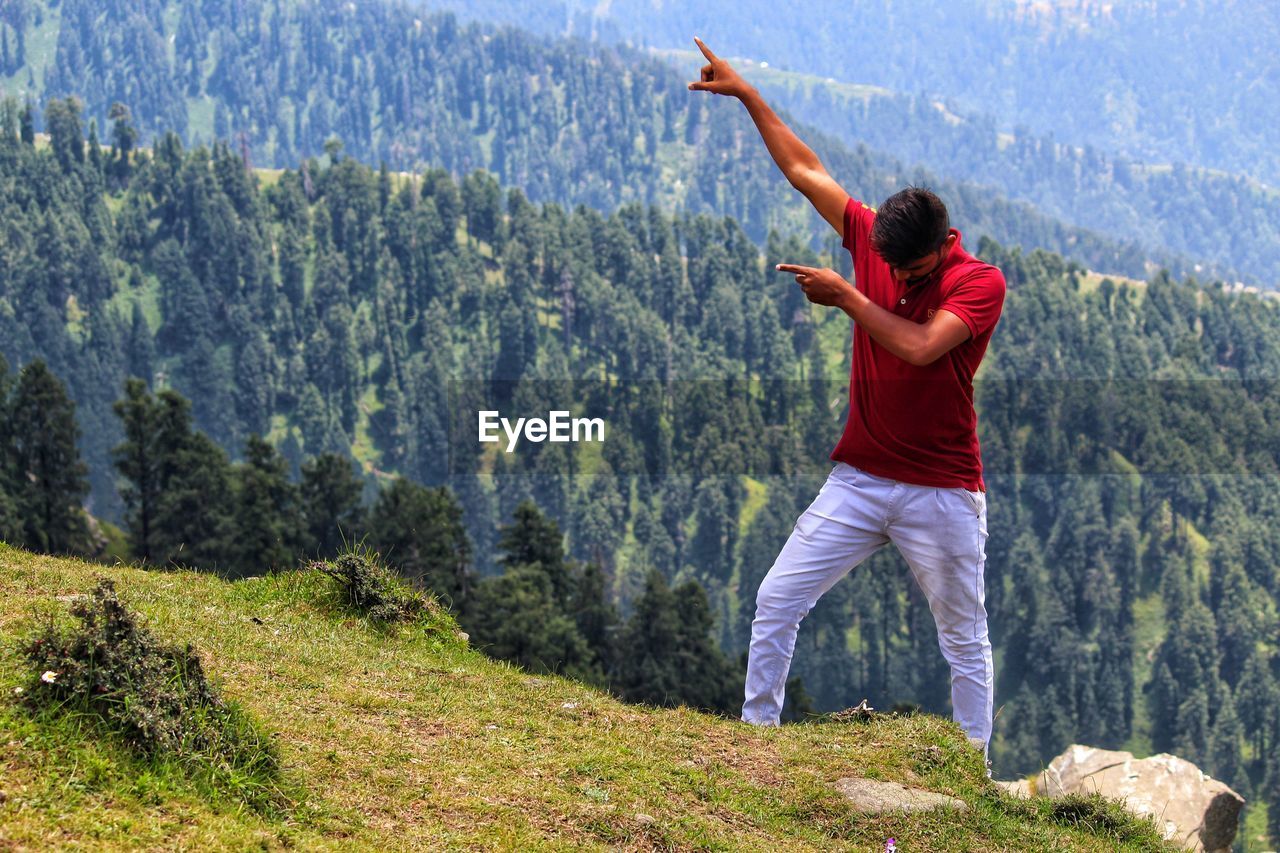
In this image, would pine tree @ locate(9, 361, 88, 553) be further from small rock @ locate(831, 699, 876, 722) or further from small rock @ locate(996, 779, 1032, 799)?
small rock @ locate(831, 699, 876, 722)

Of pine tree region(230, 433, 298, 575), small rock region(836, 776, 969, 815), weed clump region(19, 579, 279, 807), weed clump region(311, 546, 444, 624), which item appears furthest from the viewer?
pine tree region(230, 433, 298, 575)

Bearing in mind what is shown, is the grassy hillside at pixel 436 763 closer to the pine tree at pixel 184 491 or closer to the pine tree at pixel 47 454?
the pine tree at pixel 184 491

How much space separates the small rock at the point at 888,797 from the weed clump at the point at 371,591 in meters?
4.36

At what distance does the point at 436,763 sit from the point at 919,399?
4155 mm

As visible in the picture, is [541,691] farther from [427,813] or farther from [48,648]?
[48,648]

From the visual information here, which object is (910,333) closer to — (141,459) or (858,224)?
(858,224)

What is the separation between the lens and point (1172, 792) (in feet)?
45.4

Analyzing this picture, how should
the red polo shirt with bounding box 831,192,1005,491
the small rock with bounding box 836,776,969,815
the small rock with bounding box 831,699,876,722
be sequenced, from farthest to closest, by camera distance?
the small rock with bounding box 831,699,876,722
the red polo shirt with bounding box 831,192,1005,491
the small rock with bounding box 836,776,969,815

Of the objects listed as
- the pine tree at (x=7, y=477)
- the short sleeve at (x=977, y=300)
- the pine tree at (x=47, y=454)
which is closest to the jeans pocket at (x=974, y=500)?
the short sleeve at (x=977, y=300)

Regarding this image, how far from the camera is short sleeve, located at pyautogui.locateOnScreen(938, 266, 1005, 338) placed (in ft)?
→ 30.3

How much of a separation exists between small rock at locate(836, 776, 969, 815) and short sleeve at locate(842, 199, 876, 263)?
379 centimetres

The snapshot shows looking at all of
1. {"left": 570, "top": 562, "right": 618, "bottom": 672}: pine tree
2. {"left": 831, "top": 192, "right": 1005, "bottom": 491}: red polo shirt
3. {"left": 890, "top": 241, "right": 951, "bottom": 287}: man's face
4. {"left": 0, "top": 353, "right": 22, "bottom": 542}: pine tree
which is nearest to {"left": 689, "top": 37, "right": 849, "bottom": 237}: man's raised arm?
{"left": 831, "top": 192, "right": 1005, "bottom": 491}: red polo shirt

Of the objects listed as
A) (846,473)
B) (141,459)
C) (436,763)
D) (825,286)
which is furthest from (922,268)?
(141,459)

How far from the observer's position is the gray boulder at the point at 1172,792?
13477 millimetres
